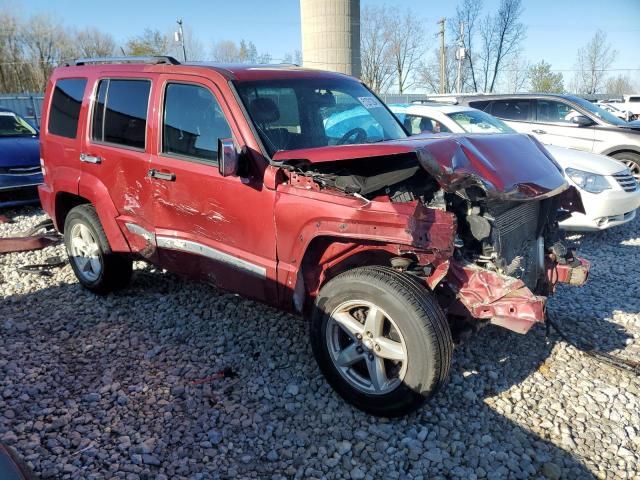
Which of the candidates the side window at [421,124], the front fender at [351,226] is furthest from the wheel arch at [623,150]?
the front fender at [351,226]

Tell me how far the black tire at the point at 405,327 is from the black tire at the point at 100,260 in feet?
8.03

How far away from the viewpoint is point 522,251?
11.4 ft

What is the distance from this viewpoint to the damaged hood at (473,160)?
280 cm

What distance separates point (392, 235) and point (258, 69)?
1890mm

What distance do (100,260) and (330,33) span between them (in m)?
18.4

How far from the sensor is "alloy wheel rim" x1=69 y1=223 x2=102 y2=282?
15.5 feet

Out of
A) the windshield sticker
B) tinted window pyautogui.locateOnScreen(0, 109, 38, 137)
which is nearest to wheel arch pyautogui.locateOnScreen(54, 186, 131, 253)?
the windshield sticker

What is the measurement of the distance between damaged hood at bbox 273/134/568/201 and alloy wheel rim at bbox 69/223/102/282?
2440 mm

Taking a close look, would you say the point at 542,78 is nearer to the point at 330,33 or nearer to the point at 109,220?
the point at 330,33

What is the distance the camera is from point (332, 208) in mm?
2957

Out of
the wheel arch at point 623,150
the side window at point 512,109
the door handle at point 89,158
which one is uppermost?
the side window at point 512,109

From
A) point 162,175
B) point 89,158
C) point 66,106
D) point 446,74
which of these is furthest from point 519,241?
point 446,74

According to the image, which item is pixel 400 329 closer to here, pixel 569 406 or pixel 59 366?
pixel 569 406

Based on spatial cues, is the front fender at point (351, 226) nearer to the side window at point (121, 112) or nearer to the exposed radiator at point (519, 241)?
the exposed radiator at point (519, 241)
